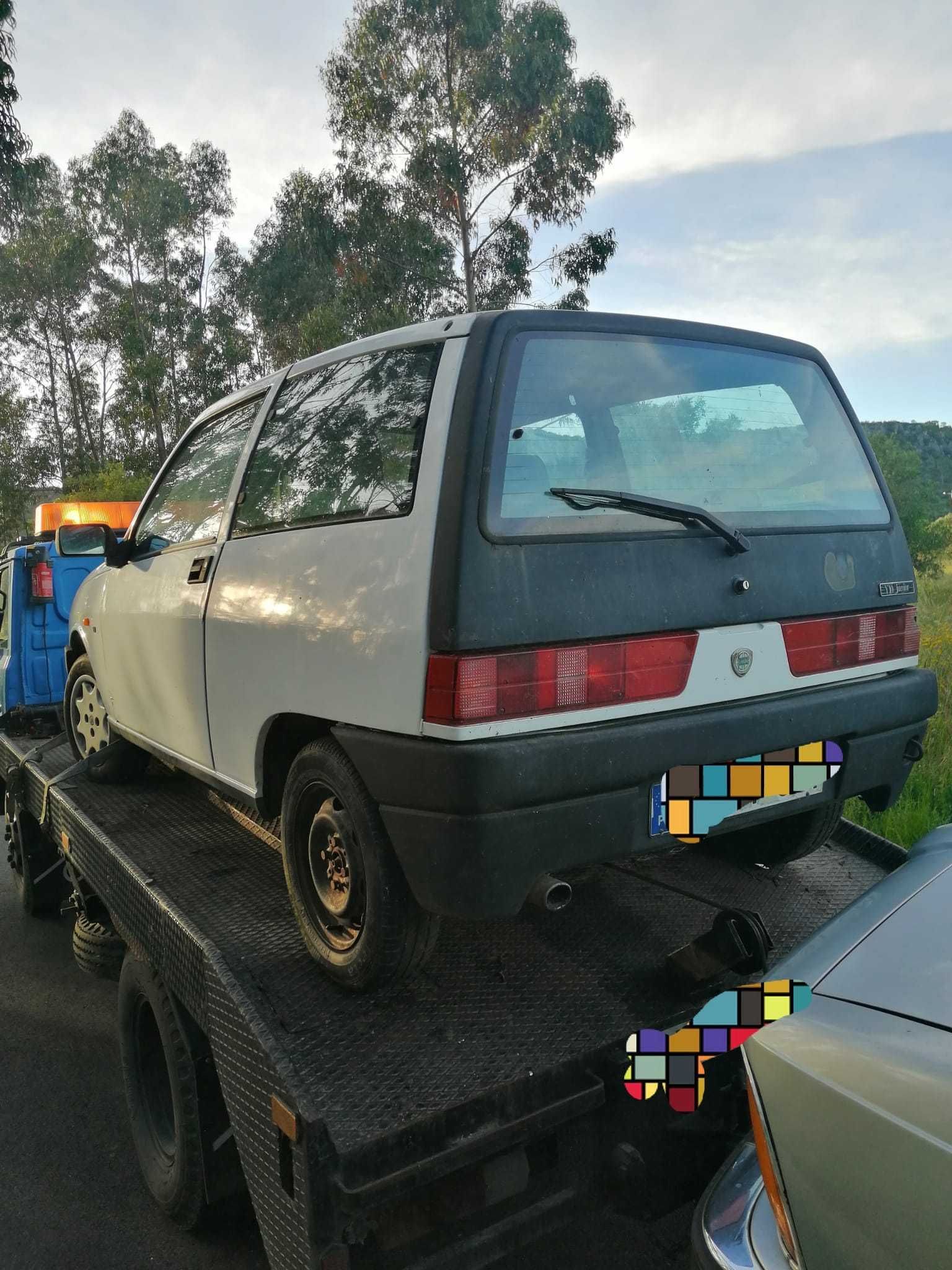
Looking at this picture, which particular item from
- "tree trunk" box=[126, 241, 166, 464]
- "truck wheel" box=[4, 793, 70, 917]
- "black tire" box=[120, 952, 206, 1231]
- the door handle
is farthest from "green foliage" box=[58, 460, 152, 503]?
"black tire" box=[120, 952, 206, 1231]

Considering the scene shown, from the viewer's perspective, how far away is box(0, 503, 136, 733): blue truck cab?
5980mm

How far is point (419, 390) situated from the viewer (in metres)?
2.45

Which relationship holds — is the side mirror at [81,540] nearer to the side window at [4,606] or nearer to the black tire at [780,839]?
the side window at [4,606]

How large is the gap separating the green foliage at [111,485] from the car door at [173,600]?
98.2ft

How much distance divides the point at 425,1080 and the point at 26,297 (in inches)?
1660

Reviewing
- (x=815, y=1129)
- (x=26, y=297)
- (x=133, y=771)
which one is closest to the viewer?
(x=815, y=1129)

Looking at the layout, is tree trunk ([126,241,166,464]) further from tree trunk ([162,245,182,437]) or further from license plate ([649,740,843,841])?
license plate ([649,740,843,841])

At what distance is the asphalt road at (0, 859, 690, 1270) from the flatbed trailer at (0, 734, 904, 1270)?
34cm

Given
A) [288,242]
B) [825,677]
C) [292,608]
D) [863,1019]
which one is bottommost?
[863,1019]

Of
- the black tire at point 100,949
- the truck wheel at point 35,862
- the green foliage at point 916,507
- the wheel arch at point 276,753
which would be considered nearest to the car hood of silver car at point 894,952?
the wheel arch at point 276,753

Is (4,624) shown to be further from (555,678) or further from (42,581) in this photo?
(555,678)

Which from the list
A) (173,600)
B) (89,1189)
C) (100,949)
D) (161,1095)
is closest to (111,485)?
(173,600)

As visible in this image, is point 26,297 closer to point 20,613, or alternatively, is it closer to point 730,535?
point 20,613

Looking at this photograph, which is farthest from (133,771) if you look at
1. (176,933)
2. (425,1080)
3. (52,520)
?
(52,520)
